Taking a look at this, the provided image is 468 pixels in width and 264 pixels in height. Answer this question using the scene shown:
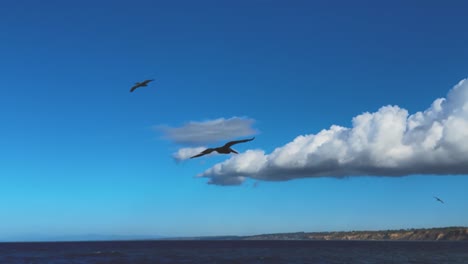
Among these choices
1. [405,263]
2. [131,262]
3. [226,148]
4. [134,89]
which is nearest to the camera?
[226,148]

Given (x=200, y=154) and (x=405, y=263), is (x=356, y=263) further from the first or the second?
(x=200, y=154)

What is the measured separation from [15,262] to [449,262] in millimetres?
86219

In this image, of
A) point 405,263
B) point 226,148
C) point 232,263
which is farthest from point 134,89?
point 405,263

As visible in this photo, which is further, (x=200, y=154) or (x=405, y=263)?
(x=405, y=263)

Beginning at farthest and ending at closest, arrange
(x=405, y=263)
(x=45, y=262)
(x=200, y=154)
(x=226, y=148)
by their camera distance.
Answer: (x=45, y=262) < (x=405, y=263) < (x=226, y=148) < (x=200, y=154)

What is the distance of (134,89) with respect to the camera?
85.4 ft

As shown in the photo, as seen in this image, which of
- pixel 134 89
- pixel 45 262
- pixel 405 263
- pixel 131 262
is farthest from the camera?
pixel 45 262

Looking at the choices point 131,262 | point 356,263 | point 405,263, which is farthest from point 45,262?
point 405,263

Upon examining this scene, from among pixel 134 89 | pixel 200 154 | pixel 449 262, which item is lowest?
pixel 449 262

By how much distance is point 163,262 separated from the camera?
96.8m

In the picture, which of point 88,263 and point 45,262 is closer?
point 88,263

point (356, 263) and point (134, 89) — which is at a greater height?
point (134, 89)

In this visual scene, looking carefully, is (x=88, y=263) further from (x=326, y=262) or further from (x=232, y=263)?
(x=326, y=262)

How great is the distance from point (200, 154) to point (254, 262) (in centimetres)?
8563
